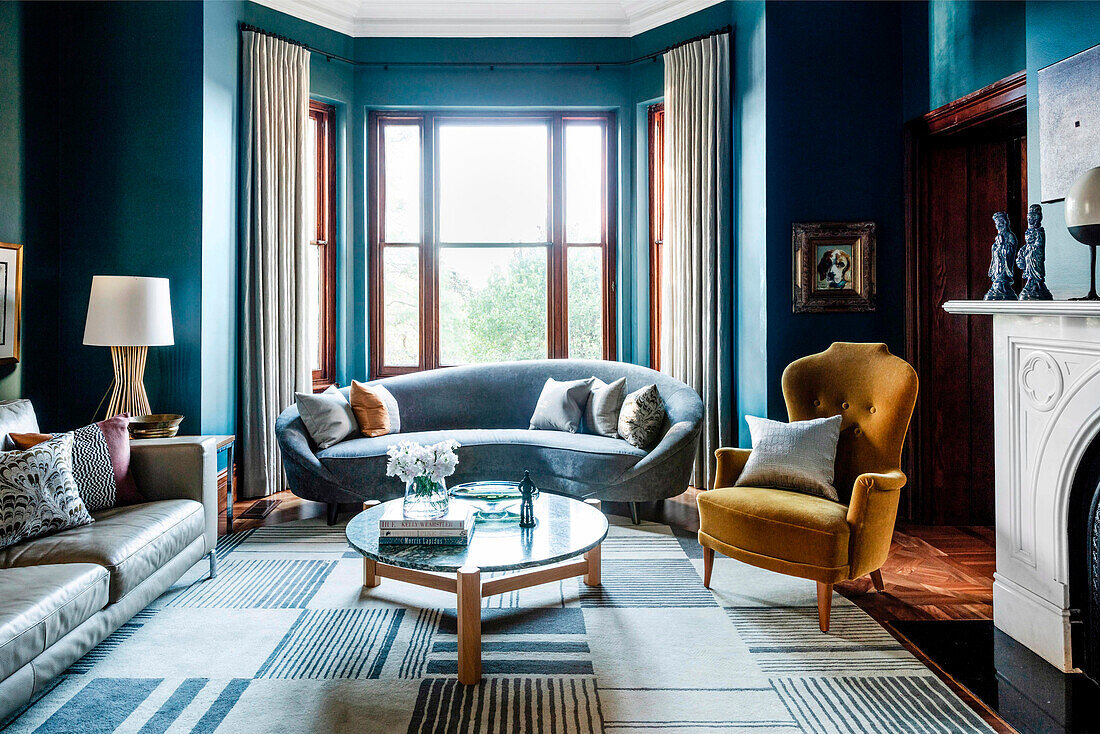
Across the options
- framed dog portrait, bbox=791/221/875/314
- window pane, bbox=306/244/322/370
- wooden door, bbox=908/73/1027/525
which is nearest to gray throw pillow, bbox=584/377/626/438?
framed dog portrait, bbox=791/221/875/314

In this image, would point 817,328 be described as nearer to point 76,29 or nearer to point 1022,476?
point 1022,476

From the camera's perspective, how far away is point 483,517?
3057 millimetres

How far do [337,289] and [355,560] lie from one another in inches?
98.8

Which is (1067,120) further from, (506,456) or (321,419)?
(321,419)

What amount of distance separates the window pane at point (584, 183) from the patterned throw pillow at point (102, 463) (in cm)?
351

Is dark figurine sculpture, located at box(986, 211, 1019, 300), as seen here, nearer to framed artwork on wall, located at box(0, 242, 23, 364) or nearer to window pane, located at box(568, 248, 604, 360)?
window pane, located at box(568, 248, 604, 360)

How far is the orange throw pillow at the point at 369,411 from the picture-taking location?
→ 4.61m

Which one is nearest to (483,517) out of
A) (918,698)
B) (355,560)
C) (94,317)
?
(355,560)

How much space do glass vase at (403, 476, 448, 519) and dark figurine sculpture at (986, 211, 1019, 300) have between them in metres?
2.21

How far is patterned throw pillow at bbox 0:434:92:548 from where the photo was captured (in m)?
2.51

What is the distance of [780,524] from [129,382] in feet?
11.1

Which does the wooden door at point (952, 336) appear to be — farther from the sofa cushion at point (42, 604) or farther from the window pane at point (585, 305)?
the sofa cushion at point (42, 604)

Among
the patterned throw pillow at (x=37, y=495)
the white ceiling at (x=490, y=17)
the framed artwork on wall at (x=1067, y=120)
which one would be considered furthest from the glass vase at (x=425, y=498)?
the white ceiling at (x=490, y=17)

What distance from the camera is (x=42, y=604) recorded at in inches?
83.0
